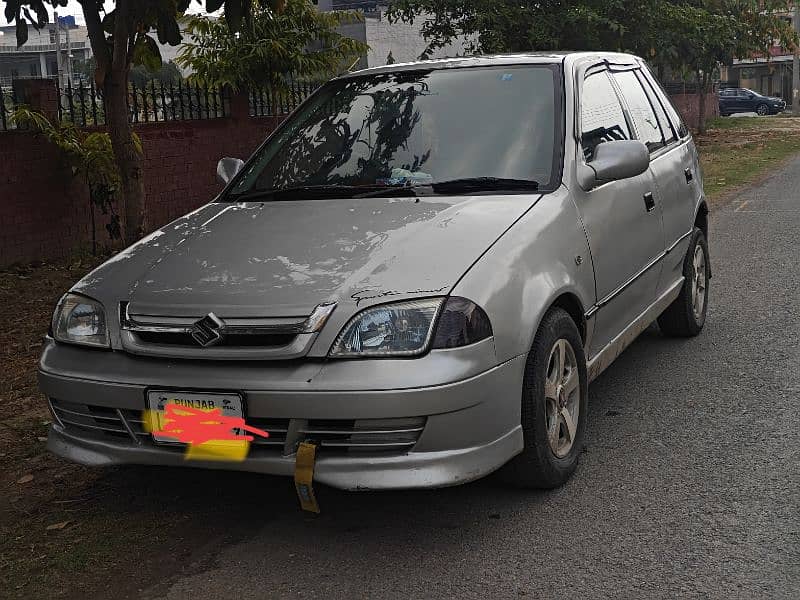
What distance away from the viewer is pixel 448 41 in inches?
883

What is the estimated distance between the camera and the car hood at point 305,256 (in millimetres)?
3891

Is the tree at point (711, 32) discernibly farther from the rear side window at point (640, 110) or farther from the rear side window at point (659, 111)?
the rear side window at point (640, 110)

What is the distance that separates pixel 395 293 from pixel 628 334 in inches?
78.0

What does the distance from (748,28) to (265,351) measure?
2803 centimetres

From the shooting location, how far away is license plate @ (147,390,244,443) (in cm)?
379

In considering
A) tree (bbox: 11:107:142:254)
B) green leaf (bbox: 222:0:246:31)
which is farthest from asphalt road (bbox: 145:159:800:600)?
tree (bbox: 11:107:142:254)

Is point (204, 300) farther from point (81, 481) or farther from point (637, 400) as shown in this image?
point (637, 400)

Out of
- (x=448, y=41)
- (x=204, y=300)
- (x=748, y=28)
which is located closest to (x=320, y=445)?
(x=204, y=300)

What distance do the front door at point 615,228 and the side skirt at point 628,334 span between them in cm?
3

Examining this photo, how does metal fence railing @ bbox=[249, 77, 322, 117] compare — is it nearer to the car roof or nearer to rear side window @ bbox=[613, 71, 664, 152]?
rear side window @ bbox=[613, 71, 664, 152]

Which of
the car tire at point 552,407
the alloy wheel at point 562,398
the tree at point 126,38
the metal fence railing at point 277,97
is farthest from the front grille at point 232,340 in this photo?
the metal fence railing at point 277,97

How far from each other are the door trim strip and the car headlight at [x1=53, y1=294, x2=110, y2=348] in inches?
75.8

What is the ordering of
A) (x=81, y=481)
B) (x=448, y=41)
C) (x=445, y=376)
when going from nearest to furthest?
(x=445, y=376) → (x=81, y=481) → (x=448, y=41)

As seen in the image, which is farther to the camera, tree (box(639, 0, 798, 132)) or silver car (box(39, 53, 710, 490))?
tree (box(639, 0, 798, 132))
